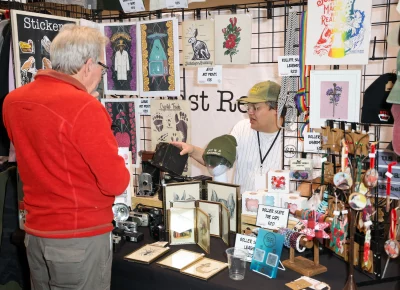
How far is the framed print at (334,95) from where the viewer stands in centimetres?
196

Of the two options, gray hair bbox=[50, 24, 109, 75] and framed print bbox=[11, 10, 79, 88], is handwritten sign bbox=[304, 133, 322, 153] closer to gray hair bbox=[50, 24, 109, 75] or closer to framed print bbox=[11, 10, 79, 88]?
gray hair bbox=[50, 24, 109, 75]

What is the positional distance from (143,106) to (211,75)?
1.87ft

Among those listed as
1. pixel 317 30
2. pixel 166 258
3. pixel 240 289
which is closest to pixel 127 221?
pixel 166 258

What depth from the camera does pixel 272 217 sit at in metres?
1.86

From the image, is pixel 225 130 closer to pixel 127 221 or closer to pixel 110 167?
pixel 127 221

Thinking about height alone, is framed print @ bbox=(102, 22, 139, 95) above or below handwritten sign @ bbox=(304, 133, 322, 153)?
above

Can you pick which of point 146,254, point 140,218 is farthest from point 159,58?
point 146,254

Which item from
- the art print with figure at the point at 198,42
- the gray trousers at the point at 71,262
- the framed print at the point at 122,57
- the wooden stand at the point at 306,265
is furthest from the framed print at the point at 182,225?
the framed print at the point at 122,57

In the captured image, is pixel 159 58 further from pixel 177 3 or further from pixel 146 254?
pixel 146 254

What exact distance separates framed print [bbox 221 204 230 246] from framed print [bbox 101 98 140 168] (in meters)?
1.11

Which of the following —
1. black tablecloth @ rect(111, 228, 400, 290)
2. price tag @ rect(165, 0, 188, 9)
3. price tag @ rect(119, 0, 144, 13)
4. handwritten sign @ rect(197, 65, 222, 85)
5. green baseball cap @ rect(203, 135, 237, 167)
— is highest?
price tag @ rect(119, 0, 144, 13)

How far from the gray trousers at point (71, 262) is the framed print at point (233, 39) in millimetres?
1281

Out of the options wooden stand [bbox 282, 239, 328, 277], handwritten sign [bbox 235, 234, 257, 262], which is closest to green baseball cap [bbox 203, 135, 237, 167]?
handwritten sign [bbox 235, 234, 257, 262]

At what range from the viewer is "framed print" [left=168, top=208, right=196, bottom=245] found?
199 centimetres
